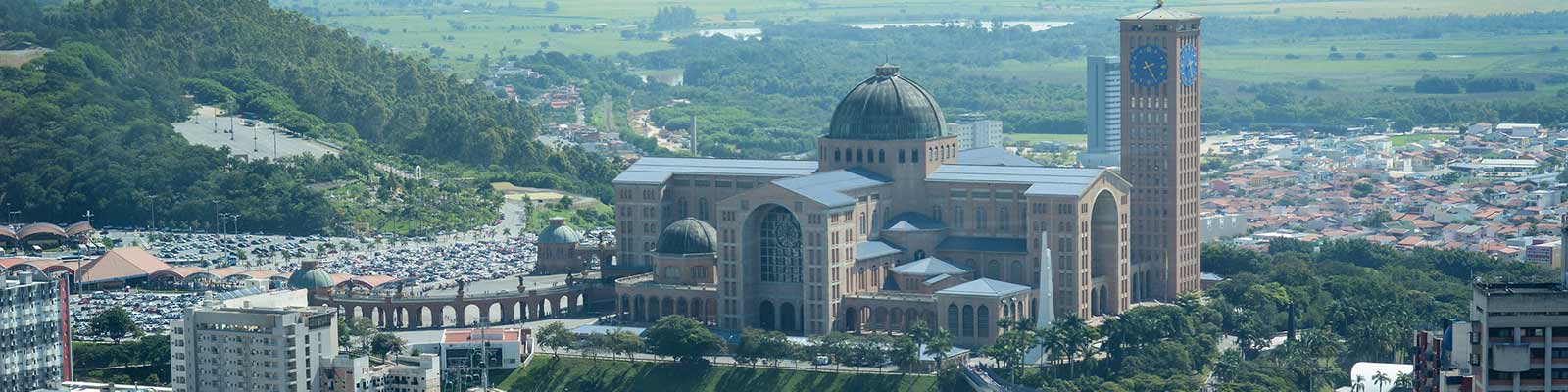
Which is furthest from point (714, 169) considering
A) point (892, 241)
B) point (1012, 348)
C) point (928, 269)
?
point (1012, 348)

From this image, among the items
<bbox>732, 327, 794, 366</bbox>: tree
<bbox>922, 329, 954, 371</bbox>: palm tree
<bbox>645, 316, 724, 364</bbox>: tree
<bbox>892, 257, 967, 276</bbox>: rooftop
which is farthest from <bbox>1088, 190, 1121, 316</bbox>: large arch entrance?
<bbox>645, 316, 724, 364</bbox>: tree

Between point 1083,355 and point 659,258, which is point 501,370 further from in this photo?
point 1083,355

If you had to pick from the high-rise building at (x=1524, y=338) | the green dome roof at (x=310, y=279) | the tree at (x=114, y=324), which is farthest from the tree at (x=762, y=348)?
the high-rise building at (x=1524, y=338)

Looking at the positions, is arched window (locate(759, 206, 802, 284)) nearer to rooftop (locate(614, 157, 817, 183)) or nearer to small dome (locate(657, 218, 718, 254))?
small dome (locate(657, 218, 718, 254))

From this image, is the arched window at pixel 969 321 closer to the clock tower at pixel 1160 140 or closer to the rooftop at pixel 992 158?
the clock tower at pixel 1160 140

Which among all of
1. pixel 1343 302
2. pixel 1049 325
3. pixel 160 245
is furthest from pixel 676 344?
pixel 160 245
